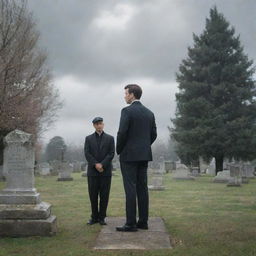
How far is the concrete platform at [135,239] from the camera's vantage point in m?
6.22

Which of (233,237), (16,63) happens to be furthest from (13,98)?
(233,237)

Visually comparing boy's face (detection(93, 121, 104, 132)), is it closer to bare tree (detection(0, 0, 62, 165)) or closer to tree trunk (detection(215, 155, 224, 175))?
bare tree (detection(0, 0, 62, 165))

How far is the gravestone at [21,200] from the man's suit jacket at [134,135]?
1651mm

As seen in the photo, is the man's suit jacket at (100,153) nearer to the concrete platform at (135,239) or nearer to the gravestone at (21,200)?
the concrete platform at (135,239)

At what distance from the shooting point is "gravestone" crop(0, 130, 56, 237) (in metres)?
7.16

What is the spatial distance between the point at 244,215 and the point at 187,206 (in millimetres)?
2099

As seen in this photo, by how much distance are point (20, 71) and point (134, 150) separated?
18.5 meters

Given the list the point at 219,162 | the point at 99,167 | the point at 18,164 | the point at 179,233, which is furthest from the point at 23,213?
the point at 219,162

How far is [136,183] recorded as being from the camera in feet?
24.3

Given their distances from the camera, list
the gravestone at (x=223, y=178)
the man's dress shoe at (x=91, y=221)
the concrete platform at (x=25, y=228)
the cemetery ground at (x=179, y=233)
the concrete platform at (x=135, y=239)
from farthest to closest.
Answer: the gravestone at (x=223, y=178) → the man's dress shoe at (x=91, y=221) → the concrete platform at (x=25, y=228) → the concrete platform at (x=135, y=239) → the cemetery ground at (x=179, y=233)

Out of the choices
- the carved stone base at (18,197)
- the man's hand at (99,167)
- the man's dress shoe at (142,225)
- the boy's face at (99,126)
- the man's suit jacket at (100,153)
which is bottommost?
the man's dress shoe at (142,225)

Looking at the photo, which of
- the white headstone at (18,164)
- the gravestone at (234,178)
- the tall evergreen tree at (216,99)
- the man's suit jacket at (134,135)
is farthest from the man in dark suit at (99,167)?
the tall evergreen tree at (216,99)

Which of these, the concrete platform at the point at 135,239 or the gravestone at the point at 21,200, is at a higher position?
the gravestone at the point at 21,200

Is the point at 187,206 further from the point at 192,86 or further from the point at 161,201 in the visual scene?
the point at 192,86
